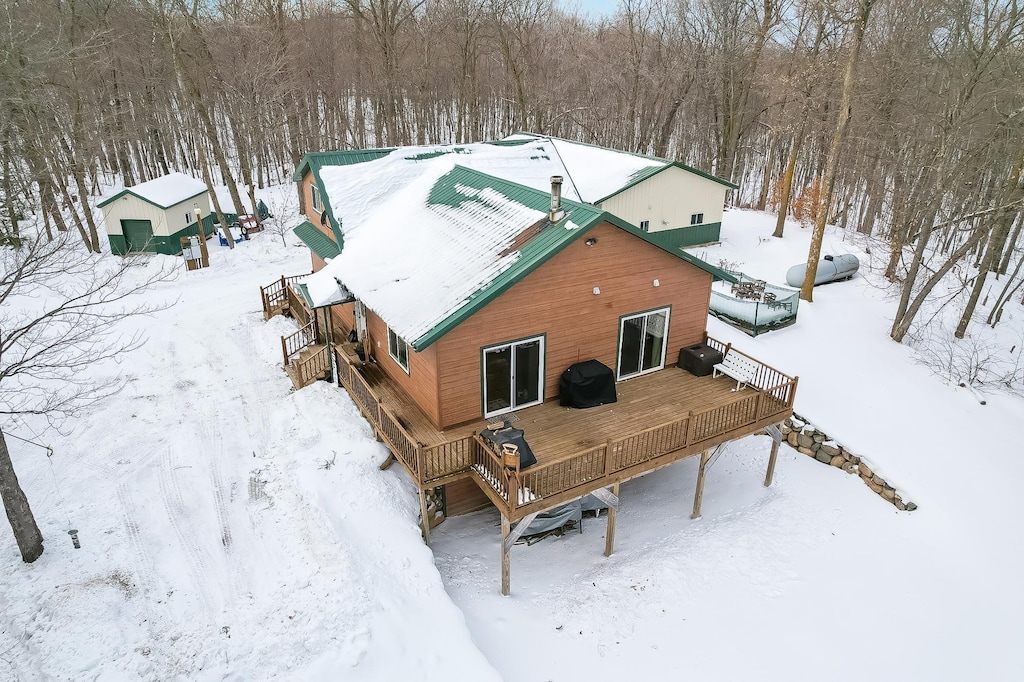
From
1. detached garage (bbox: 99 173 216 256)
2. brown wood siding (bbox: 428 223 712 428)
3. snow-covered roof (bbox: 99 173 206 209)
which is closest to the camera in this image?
brown wood siding (bbox: 428 223 712 428)

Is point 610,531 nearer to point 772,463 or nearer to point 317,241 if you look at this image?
point 772,463

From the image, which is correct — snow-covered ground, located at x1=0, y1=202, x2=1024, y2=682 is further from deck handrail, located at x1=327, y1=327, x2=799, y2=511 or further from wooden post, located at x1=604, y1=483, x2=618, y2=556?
deck handrail, located at x1=327, y1=327, x2=799, y2=511

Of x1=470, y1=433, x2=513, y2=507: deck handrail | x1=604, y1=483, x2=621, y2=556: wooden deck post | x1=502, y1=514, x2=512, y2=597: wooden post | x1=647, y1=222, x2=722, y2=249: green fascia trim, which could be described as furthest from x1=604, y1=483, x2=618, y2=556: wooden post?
x1=647, y1=222, x2=722, y2=249: green fascia trim

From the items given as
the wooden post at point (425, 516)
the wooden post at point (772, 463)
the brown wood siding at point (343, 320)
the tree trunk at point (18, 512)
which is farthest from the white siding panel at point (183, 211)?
the wooden post at point (772, 463)

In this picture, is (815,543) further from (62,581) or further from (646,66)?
(646,66)

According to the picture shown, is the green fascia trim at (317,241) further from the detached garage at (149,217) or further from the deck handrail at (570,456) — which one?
the detached garage at (149,217)

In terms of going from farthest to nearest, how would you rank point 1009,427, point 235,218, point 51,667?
1. point 235,218
2. point 1009,427
3. point 51,667

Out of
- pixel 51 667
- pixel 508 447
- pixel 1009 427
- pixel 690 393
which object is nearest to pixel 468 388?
pixel 508 447
